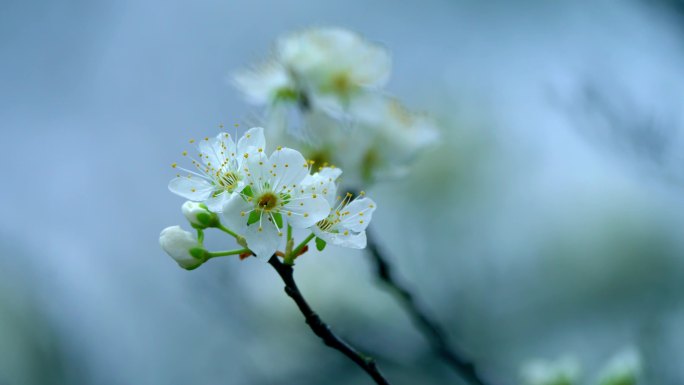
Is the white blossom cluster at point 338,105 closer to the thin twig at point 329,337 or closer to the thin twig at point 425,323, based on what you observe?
the thin twig at point 425,323

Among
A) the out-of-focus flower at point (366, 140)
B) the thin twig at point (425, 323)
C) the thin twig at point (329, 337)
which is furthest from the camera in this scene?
the out-of-focus flower at point (366, 140)

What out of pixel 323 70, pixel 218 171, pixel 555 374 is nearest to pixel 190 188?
pixel 218 171

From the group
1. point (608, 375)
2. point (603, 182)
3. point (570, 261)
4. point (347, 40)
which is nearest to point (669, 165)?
point (608, 375)

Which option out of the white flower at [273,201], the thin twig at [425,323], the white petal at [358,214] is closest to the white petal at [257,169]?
the white flower at [273,201]

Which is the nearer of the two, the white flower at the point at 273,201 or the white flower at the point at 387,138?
the white flower at the point at 273,201

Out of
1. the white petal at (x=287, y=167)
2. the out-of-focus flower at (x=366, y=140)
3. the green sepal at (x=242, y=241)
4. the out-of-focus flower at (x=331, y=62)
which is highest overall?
the out-of-focus flower at (x=331, y=62)

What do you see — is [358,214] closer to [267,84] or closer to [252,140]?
[252,140]

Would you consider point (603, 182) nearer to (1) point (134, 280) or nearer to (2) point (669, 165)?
(2) point (669, 165)

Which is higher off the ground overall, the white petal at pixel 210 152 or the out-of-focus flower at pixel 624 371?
the out-of-focus flower at pixel 624 371
